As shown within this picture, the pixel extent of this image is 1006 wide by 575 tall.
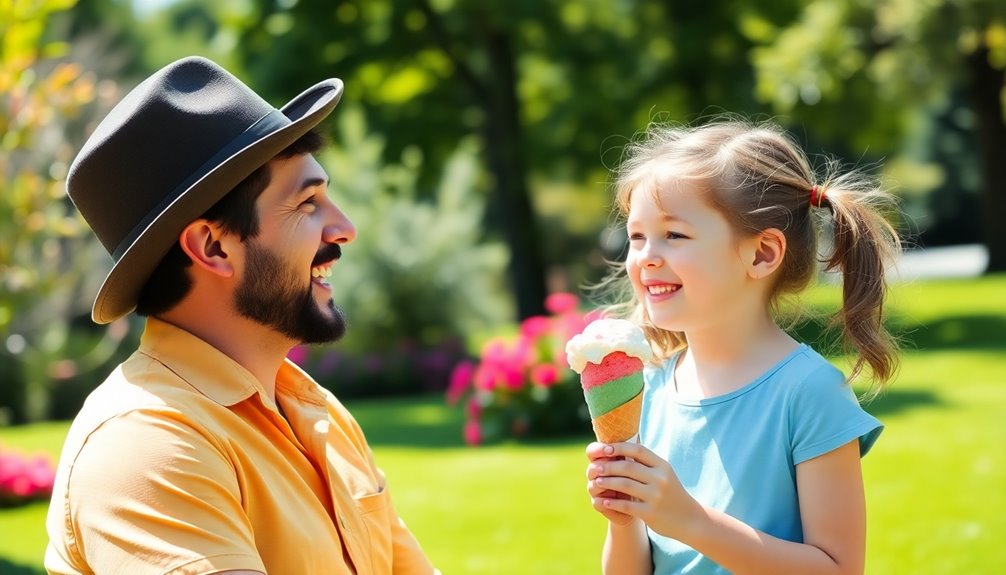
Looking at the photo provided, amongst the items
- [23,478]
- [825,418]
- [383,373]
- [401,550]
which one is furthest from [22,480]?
[383,373]

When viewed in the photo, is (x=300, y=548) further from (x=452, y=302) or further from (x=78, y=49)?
(x=78, y=49)

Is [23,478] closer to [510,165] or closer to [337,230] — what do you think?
[337,230]

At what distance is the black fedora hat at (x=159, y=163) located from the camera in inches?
107

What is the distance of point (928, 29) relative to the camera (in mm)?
14758

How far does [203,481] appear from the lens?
7.95 ft

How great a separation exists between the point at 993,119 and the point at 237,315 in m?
18.1

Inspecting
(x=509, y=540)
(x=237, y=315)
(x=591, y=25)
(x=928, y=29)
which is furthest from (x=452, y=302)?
(x=237, y=315)

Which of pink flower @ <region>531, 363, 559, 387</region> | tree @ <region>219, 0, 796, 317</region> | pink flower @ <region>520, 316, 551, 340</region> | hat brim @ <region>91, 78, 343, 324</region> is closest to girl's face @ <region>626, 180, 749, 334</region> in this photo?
hat brim @ <region>91, 78, 343, 324</region>

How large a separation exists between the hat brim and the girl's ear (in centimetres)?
114

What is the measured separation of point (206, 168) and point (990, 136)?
719 inches

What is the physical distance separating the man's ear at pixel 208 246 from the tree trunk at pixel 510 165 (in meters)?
14.8

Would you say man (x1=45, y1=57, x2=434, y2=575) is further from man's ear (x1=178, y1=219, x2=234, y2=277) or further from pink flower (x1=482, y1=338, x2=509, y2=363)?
pink flower (x1=482, y1=338, x2=509, y2=363)

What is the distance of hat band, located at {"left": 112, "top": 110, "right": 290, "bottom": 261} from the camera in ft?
8.96

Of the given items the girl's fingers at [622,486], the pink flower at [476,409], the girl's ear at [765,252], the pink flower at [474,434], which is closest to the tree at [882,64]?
the pink flower at [476,409]
